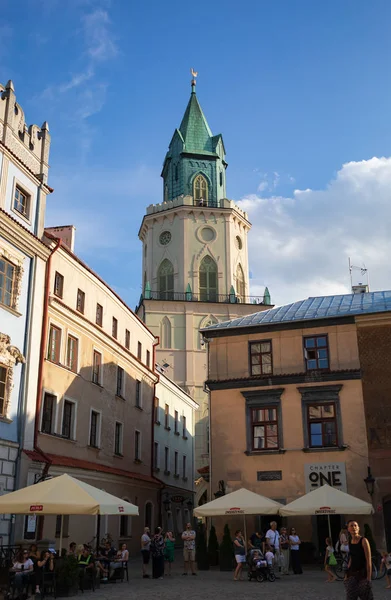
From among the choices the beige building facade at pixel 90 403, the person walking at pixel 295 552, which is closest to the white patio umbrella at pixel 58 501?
the beige building facade at pixel 90 403

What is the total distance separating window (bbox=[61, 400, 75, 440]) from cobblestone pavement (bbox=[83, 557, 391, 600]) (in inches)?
287

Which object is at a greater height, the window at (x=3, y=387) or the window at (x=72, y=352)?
the window at (x=72, y=352)

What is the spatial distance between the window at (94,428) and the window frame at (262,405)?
718 centimetres

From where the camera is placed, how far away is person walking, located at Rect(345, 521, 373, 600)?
10.2 m

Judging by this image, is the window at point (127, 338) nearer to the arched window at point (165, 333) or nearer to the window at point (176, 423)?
the window at point (176, 423)

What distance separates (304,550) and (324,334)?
29.7ft

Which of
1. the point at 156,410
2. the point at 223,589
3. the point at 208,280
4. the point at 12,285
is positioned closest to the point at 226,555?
the point at 223,589

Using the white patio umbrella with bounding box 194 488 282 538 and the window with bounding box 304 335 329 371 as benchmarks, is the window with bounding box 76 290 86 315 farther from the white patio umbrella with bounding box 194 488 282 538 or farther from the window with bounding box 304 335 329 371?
the white patio umbrella with bounding box 194 488 282 538

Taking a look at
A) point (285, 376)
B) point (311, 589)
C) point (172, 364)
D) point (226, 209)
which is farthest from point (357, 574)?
point (226, 209)

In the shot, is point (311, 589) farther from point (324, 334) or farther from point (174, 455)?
point (174, 455)

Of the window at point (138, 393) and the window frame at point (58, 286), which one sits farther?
the window at point (138, 393)

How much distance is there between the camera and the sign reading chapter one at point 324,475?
87.5 ft

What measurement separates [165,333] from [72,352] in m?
32.9

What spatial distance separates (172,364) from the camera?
59.8m
